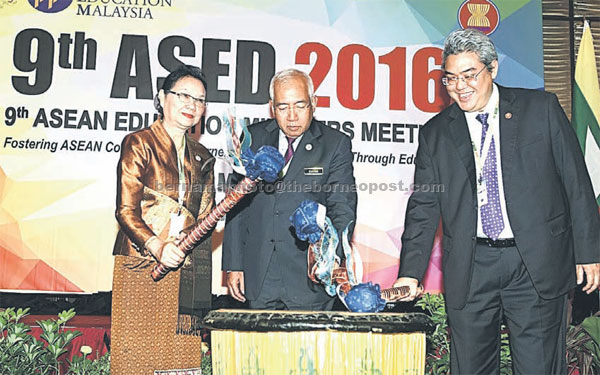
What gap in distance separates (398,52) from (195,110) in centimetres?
230

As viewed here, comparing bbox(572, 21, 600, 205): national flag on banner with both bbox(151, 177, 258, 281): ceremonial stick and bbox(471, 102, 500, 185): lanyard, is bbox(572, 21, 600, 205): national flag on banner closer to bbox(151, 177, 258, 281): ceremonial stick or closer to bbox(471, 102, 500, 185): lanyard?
bbox(471, 102, 500, 185): lanyard

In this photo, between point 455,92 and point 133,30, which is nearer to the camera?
point 455,92

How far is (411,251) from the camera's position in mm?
2490

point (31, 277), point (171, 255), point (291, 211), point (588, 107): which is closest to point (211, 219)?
point (171, 255)

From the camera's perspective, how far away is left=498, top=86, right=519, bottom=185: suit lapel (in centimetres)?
237

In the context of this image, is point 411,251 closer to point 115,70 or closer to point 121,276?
point 121,276

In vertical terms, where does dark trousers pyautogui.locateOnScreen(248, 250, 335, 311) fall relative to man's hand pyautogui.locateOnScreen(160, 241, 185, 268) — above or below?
below

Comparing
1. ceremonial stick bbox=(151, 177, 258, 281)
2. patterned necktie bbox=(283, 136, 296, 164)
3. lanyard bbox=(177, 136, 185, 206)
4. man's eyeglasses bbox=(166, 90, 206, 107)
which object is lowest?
ceremonial stick bbox=(151, 177, 258, 281)

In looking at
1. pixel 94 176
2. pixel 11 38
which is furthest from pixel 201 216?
pixel 11 38

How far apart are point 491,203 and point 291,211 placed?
897mm

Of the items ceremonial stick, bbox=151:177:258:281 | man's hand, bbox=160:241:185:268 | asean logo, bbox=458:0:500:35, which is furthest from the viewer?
asean logo, bbox=458:0:500:35

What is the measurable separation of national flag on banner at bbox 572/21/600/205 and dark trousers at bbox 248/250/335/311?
2.87 metres

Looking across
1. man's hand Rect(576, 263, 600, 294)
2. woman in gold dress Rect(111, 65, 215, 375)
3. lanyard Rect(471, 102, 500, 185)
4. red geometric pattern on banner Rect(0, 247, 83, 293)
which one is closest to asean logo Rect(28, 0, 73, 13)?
red geometric pattern on banner Rect(0, 247, 83, 293)

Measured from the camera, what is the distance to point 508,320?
2.34m
